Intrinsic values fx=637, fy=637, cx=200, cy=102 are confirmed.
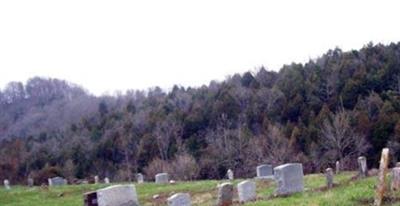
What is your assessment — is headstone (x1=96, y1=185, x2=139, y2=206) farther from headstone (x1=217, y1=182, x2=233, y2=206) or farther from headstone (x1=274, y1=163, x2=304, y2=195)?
headstone (x1=274, y1=163, x2=304, y2=195)

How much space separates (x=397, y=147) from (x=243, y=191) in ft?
116

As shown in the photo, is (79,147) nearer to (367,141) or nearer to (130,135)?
(130,135)

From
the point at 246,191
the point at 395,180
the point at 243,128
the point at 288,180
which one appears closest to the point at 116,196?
the point at 246,191

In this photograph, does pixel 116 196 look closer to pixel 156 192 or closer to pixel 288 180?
pixel 288 180

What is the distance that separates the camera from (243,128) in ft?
227

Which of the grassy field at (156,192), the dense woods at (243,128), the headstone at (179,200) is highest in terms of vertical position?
the dense woods at (243,128)

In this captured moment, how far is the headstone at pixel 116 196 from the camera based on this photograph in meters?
15.4

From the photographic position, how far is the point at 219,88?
83.3 meters

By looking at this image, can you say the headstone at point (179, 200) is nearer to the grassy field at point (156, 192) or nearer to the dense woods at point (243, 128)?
the grassy field at point (156, 192)

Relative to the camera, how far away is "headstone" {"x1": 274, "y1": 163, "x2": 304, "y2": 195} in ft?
65.4

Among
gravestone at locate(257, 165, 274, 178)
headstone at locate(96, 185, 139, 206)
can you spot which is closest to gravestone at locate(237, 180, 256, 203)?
headstone at locate(96, 185, 139, 206)

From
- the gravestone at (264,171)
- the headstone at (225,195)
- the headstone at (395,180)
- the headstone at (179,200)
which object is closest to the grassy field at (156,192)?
the headstone at (225,195)

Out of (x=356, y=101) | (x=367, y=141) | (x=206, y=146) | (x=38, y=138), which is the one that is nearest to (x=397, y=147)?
(x=367, y=141)

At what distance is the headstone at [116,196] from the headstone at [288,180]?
5.68m
